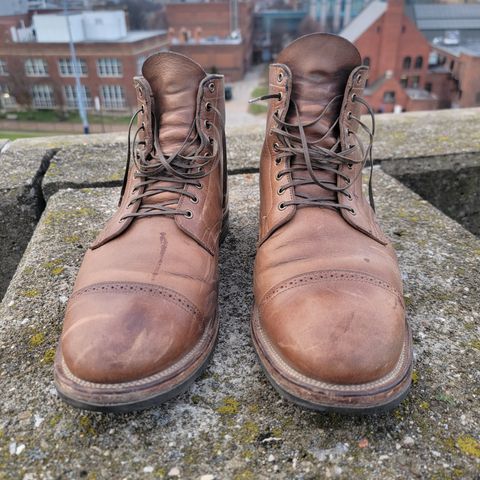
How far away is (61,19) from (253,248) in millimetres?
14329

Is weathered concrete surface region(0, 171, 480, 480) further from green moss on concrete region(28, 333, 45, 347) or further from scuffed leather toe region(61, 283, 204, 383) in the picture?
scuffed leather toe region(61, 283, 204, 383)

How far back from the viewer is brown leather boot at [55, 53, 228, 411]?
1.07 m

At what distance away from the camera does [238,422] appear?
1129mm

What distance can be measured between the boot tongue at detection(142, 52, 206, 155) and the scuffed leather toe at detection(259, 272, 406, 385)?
0.71 meters

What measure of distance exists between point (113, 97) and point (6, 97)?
17.0ft

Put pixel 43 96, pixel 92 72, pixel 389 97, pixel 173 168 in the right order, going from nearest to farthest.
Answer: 1. pixel 173 168
2. pixel 43 96
3. pixel 92 72
4. pixel 389 97

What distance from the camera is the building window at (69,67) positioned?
1599cm

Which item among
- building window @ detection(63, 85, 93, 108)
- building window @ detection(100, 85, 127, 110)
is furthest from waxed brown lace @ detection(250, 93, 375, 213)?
building window @ detection(63, 85, 93, 108)

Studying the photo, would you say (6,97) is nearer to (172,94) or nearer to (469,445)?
(172,94)

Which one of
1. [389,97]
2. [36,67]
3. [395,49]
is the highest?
[36,67]

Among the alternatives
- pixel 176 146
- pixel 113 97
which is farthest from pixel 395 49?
pixel 176 146

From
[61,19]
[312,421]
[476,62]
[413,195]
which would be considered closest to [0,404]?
[312,421]

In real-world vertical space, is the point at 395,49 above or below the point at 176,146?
below

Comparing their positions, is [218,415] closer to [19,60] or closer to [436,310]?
[436,310]
